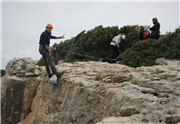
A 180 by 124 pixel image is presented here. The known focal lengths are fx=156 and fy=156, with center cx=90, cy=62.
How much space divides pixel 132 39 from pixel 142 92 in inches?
345

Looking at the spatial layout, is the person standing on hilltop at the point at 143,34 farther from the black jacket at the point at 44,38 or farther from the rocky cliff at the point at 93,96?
the black jacket at the point at 44,38

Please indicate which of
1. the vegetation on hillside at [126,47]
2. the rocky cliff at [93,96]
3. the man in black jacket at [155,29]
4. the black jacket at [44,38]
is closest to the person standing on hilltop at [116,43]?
the vegetation on hillside at [126,47]

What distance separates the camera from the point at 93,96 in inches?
219

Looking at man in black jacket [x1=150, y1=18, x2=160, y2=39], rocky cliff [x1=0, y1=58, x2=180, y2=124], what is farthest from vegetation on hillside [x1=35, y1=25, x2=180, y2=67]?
rocky cliff [x1=0, y1=58, x2=180, y2=124]

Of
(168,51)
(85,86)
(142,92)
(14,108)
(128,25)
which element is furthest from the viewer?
(128,25)

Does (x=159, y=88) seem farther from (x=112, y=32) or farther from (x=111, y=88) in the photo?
(x=112, y=32)

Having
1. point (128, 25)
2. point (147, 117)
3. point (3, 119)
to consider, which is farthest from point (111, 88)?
point (128, 25)

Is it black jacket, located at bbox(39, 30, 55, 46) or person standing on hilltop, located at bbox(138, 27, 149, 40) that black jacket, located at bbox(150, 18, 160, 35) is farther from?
black jacket, located at bbox(39, 30, 55, 46)

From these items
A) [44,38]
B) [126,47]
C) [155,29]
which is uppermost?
[155,29]

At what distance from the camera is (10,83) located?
384 inches

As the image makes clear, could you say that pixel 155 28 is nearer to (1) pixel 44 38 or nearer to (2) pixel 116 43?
(2) pixel 116 43

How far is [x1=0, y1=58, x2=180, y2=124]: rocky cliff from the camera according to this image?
4.11m

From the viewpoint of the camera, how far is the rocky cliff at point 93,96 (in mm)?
4113

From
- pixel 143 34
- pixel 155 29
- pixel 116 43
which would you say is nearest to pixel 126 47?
pixel 116 43
